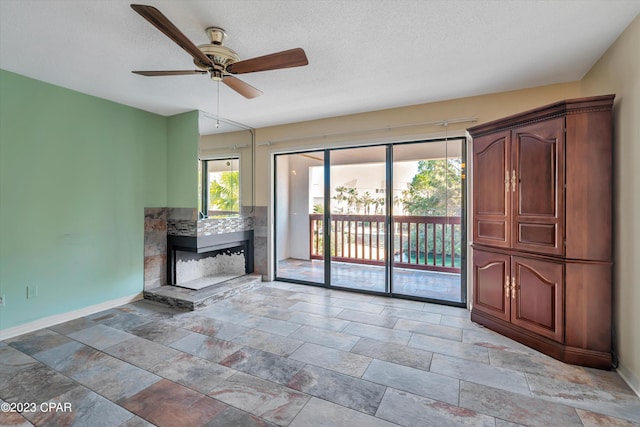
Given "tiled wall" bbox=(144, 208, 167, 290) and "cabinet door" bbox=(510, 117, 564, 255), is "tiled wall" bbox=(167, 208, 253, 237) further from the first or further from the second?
"cabinet door" bbox=(510, 117, 564, 255)

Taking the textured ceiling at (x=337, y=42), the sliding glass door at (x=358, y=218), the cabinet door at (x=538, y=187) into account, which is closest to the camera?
the textured ceiling at (x=337, y=42)

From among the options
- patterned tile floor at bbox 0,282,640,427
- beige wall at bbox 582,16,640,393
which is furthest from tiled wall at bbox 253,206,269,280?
beige wall at bbox 582,16,640,393

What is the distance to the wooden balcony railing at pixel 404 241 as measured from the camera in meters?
3.93

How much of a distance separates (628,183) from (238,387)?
317cm

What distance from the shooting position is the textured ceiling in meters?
1.96

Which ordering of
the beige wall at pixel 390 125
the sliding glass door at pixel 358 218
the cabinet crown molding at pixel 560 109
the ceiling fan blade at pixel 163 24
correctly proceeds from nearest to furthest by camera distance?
1. the ceiling fan blade at pixel 163 24
2. the cabinet crown molding at pixel 560 109
3. the beige wall at pixel 390 125
4. the sliding glass door at pixel 358 218

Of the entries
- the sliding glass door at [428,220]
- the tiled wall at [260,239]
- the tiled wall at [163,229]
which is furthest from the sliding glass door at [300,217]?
the sliding glass door at [428,220]

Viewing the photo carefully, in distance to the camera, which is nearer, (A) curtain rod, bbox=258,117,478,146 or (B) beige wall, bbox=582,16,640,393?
(B) beige wall, bbox=582,16,640,393

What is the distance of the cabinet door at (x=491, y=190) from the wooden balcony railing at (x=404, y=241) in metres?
0.68

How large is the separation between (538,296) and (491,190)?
105 centimetres

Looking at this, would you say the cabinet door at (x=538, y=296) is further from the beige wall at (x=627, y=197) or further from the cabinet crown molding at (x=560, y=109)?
the cabinet crown molding at (x=560, y=109)

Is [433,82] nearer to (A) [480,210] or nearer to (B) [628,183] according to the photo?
(A) [480,210]

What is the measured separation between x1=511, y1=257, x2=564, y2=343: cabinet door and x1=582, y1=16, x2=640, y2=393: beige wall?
0.35m

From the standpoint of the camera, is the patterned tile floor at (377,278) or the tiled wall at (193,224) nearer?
the patterned tile floor at (377,278)
